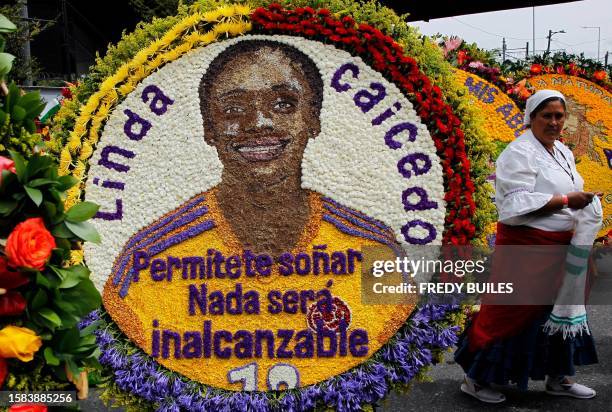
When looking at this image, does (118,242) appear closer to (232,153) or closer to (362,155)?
(232,153)

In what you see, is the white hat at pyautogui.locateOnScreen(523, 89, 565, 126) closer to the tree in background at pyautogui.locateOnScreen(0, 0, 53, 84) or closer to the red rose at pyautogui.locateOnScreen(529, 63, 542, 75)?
the red rose at pyautogui.locateOnScreen(529, 63, 542, 75)

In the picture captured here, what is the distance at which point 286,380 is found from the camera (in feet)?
9.33

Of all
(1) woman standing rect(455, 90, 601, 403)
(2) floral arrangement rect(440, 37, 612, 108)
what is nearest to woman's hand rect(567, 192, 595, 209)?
(1) woman standing rect(455, 90, 601, 403)

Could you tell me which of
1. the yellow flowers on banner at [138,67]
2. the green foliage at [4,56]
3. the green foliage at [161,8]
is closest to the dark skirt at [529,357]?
the yellow flowers on banner at [138,67]

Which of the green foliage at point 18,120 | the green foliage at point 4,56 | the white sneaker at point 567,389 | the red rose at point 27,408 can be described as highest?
the green foliage at point 4,56

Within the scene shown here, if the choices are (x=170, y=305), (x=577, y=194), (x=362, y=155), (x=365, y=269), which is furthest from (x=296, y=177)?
(x=577, y=194)

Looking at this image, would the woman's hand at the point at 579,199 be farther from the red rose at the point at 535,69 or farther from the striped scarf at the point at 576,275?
the red rose at the point at 535,69

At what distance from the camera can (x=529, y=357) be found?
354 centimetres

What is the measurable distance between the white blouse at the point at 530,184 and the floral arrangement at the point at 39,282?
216 centimetres

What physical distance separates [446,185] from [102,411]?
7.25ft

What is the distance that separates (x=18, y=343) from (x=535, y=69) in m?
5.57

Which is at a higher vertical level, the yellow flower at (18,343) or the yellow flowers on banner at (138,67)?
the yellow flowers on banner at (138,67)

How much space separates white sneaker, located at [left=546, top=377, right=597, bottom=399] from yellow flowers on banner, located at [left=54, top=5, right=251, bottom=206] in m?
2.58

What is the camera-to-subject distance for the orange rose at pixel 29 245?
5.93 feet
